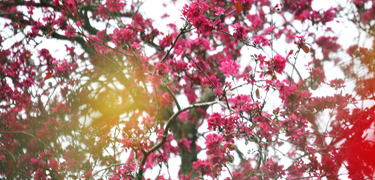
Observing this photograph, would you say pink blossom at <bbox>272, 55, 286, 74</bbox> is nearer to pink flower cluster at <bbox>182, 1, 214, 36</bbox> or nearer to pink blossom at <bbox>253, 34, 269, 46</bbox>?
pink blossom at <bbox>253, 34, 269, 46</bbox>

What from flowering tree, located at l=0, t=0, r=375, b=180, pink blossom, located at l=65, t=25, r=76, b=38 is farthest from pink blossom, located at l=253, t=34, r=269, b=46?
pink blossom, located at l=65, t=25, r=76, b=38

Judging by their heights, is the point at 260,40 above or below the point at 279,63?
above

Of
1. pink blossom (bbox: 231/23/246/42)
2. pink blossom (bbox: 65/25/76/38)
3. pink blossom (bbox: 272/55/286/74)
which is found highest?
pink blossom (bbox: 65/25/76/38)

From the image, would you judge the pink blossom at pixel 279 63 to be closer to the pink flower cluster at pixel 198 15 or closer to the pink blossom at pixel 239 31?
the pink blossom at pixel 239 31

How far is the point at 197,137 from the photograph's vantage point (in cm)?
443

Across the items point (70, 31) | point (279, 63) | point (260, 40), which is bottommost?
point (279, 63)

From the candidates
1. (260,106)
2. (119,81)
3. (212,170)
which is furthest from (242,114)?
(119,81)

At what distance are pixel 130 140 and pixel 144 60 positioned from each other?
829mm

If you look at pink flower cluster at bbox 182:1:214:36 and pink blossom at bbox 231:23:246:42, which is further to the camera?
pink blossom at bbox 231:23:246:42

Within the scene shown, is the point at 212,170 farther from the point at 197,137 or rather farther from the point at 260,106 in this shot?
the point at 197,137

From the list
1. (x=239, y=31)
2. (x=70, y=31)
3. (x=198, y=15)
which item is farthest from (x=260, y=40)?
(x=70, y=31)

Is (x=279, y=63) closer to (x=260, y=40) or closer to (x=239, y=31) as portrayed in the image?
(x=260, y=40)

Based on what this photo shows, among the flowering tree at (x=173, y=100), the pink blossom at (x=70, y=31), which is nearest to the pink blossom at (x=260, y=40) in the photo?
the flowering tree at (x=173, y=100)

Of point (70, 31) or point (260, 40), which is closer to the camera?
point (260, 40)
